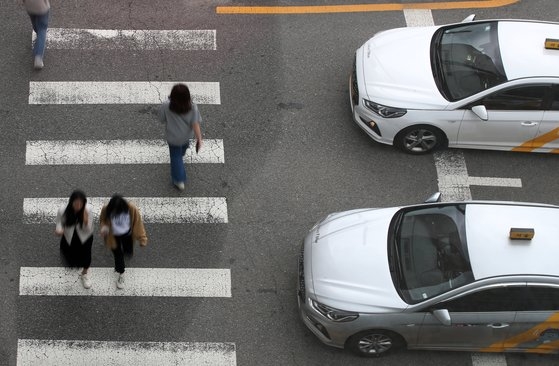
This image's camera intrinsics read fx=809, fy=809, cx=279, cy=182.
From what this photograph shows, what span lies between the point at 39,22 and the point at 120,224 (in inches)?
176

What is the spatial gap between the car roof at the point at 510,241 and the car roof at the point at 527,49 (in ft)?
7.24

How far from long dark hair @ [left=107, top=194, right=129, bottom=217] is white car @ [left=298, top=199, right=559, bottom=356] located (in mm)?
2291

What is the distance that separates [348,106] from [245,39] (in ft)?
6.78

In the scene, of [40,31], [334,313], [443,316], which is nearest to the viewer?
[443,316]

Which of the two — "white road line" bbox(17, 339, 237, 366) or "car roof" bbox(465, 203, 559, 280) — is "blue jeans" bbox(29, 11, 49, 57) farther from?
"car roof" bbox(465, 203, 559, 280)

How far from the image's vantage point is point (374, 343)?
9430 mm

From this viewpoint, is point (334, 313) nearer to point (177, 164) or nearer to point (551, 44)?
point (177, 164)

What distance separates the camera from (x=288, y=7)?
1338 cm

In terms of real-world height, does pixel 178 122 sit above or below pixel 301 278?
above

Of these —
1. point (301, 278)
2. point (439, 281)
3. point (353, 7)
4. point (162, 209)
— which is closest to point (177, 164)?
point (162, 209)

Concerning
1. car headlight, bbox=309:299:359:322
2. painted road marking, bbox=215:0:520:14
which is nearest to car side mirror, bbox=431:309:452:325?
car headlight, bbox=309:299:359:322

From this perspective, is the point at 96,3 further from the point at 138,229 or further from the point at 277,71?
the point at 138,229

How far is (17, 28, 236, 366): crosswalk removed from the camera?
379 inches

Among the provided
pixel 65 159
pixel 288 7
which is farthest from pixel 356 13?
pixel 65 159
